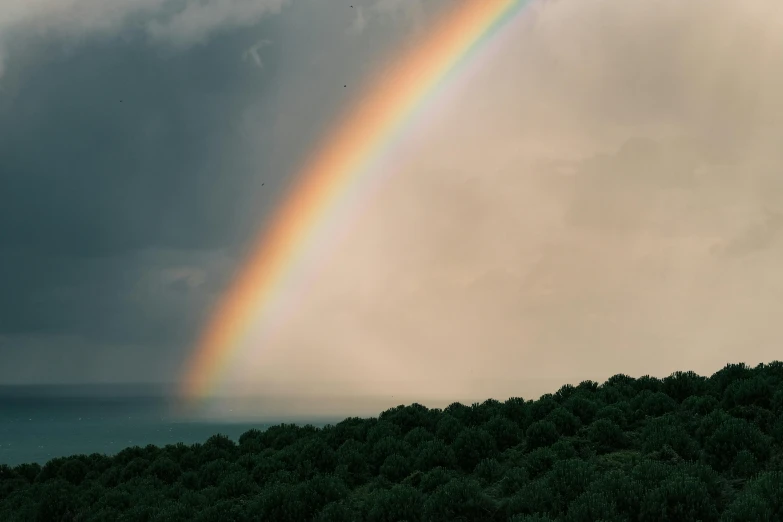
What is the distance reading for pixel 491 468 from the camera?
18109 mm

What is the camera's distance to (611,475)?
14.5 m

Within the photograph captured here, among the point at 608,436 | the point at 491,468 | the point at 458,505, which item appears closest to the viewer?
the point at 458,505

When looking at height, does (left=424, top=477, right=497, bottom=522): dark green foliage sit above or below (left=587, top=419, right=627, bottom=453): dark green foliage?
below

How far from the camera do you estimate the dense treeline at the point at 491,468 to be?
547 inches

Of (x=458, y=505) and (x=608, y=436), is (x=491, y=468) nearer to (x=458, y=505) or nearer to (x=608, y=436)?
(x=458, y=505)

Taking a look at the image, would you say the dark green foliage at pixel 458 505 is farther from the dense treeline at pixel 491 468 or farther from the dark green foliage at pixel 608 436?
the dark green foliage at pixel 608 436

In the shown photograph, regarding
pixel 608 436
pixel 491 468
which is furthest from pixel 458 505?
pixel 608 436

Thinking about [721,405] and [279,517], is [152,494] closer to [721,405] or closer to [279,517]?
[279,517]

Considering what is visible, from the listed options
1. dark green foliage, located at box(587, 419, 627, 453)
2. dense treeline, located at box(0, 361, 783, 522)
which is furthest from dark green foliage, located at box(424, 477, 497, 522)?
dark green foliage, located at box(587, 419, 627, 453)

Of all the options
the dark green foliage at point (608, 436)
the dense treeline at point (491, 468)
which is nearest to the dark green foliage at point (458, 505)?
the dense treeline at point (491, 468)

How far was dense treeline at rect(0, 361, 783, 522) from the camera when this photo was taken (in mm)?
13906

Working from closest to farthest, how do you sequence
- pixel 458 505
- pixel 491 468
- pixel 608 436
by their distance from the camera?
1. pixel 458 505
2. pixel 491 468
3. pixel 608 436

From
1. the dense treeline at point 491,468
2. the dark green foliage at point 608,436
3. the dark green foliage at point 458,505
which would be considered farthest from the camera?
the dark green foliage at point 608,436

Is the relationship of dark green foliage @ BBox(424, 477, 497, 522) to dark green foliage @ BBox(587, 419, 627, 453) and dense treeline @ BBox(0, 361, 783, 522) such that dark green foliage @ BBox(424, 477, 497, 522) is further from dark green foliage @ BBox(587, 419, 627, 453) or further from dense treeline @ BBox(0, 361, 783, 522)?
dark green foliage @ BBox(587, 419, 627, 453)
